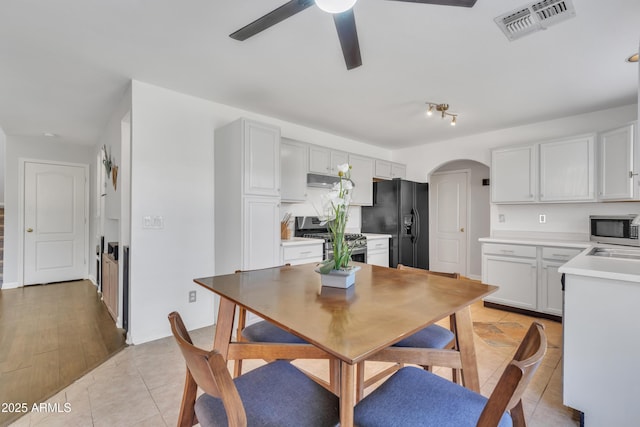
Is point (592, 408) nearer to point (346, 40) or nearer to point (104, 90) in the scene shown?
point (346, 40)

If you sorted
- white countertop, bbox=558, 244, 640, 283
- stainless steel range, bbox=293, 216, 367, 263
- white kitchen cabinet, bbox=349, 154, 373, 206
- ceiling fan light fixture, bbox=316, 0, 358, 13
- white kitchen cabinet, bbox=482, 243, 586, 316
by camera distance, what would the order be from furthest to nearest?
white kitchen cabinet, bbox=349, 154, 373, 206
stainless steel range, bbox=293, 216, 367, 263
white kitchen cabinet, bbox=482, 243, 586, 316
white countertop, bbox=558, 244, 640, 283
ceiling fan light fixture, bbox=316, 0, 358, 13

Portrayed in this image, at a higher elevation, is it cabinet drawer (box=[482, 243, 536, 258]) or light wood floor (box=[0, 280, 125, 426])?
cabinet drawer (box=[482, 243, 536, 258])

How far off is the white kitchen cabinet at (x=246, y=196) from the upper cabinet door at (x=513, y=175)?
9.42ft

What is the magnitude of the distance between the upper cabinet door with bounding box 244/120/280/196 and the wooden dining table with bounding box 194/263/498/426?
147 cm

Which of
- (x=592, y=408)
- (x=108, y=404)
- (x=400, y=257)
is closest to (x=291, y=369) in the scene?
(x=108, y=404)

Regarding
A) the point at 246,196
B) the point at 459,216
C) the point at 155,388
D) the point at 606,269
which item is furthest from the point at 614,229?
the point at 155,388

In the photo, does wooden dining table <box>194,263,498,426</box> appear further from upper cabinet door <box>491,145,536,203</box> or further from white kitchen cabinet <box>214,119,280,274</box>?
upper cabinet door <box>491,145,536,203</box>

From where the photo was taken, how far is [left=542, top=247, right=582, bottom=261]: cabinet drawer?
311 centimetres

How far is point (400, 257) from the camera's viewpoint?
4570mm

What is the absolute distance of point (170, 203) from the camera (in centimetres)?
289

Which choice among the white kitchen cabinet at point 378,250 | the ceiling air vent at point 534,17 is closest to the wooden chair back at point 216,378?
the ceiling air vent at point 534,17

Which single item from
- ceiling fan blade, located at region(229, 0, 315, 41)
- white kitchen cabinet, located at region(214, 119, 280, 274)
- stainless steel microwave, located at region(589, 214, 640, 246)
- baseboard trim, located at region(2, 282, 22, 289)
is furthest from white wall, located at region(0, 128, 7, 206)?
stainless steel microwave, located at region(589, 214, 640, 246)

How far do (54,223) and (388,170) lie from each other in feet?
18.7

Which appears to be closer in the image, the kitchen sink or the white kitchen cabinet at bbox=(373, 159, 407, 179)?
the kitchen sink
